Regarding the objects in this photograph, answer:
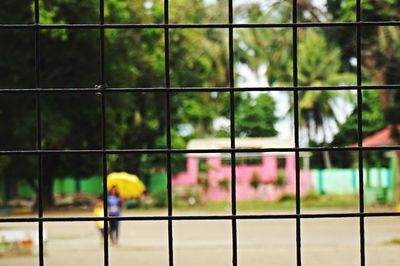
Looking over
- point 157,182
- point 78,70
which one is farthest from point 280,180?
point 78,70

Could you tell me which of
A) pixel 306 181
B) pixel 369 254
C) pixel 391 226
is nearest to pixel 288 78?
pixel 306 181

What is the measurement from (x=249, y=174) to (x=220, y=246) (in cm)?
2462

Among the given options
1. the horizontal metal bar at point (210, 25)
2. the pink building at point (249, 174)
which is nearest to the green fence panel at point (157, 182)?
the pink building at point (249, 174)

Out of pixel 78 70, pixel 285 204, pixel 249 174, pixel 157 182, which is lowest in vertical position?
pixel 285 204

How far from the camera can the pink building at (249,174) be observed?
40.2 metres

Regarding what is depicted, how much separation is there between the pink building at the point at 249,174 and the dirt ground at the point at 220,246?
14675 mm

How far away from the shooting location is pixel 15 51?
1219 inches

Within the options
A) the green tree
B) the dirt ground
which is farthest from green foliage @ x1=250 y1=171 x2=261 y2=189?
the dirt ground

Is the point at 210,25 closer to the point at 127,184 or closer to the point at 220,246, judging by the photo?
the point at 220,246

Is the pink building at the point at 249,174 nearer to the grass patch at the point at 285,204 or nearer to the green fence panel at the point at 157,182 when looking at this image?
the grass patch at the point at 285,204

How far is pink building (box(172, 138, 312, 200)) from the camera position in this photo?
4025cm

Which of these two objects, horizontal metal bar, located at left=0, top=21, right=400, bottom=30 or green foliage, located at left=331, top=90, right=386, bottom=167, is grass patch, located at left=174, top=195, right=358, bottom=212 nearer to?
green foliage, located at left=331, top=90, right=386, bottom=167

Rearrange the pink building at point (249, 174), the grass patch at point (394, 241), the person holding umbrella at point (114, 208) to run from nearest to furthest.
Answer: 1. the person holding umbrella at point (114, 208)
2. the grass patch at point (394, 241)
3. the pink building at point (249, 174)

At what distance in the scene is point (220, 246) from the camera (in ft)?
57.2
